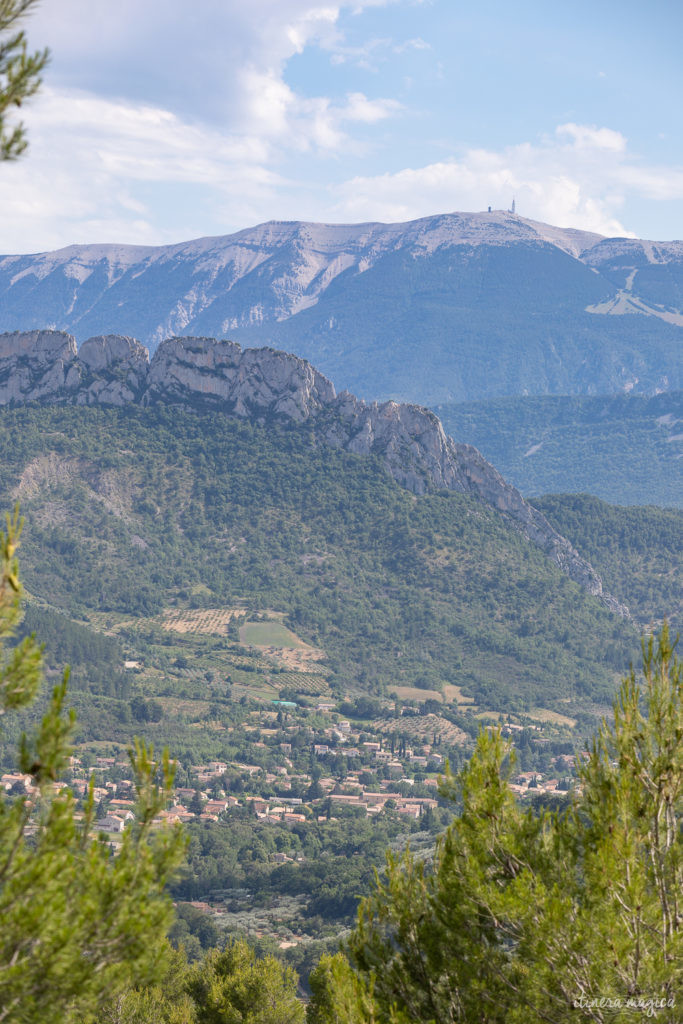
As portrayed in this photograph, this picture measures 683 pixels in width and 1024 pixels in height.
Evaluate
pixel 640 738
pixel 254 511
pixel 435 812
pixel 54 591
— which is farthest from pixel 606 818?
pixel 254 511

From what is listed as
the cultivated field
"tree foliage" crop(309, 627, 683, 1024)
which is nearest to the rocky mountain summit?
the cultivated field

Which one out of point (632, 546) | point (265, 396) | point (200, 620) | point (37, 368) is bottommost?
point (200, 620)

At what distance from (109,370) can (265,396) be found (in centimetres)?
2434

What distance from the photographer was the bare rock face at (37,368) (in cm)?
16462

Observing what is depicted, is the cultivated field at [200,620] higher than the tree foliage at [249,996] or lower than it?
higher

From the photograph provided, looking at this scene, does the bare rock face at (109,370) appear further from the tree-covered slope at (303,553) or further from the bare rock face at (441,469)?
the bare rock face at (441,469)

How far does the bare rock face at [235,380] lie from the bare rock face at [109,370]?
3.49m

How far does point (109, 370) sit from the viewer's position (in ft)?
556

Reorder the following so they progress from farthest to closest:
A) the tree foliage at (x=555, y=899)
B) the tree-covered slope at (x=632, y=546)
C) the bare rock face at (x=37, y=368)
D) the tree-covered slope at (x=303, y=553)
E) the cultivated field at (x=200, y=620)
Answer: the tree-covered slope at (x=632, y=546) → the bare rock face at (x=37, y=368) → the tree-covered slope at (x=303, y=553) → the cultivated field at (x=200, y=620) → the tree foliage at (x=555, y=899)

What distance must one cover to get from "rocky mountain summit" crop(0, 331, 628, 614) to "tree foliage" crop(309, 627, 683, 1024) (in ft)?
491

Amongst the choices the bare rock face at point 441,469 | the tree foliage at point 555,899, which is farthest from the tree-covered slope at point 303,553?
the tree foliage at point 555,899

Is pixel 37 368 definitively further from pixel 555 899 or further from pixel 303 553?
pixel 555 899

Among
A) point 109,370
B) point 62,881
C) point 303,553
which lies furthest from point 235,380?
point 62,881

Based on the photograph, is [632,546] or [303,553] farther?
[632,546]
